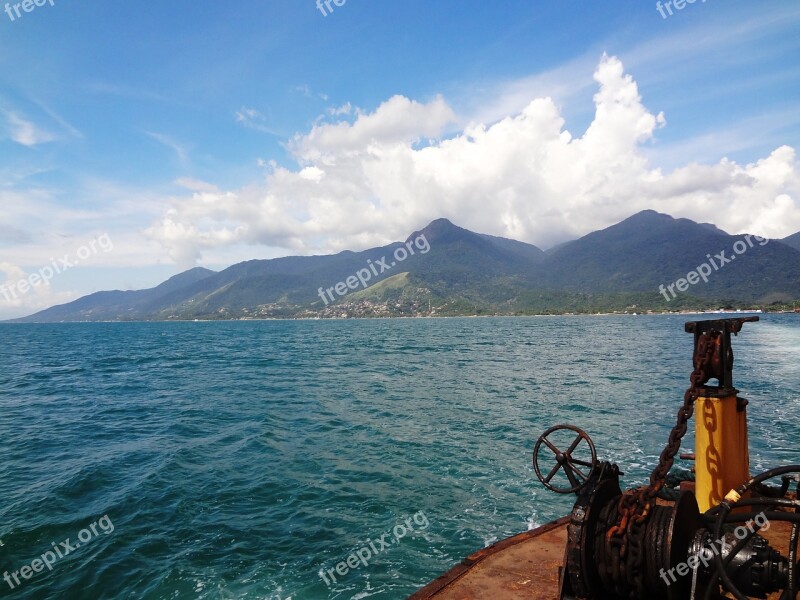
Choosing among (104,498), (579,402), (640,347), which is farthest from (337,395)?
(640,347)

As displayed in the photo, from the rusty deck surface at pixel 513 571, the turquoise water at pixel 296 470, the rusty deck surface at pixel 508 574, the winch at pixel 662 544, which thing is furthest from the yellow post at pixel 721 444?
the turquoise water at pixel 296 470

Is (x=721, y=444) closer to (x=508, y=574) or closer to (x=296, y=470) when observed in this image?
(x=508, y=574)

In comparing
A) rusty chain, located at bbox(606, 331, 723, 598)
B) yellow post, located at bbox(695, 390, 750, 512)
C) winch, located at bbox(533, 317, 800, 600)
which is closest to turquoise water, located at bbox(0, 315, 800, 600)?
winch, located at bbox(533, 317, 800, 600)

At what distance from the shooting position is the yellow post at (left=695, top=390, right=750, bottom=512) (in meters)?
6.50

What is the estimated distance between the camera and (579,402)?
27.2 m

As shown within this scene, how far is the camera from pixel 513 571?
22.2ft

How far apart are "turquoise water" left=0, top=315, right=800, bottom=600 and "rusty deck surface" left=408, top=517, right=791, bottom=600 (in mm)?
2818

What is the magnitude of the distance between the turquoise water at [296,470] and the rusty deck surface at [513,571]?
282 cm

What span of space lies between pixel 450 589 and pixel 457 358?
48.1m

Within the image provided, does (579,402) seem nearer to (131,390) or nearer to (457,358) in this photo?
(457,358)

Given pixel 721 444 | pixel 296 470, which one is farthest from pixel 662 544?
pixel 296 470

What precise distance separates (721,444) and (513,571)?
358 centimetres

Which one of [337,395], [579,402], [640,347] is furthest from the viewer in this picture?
[640,347]

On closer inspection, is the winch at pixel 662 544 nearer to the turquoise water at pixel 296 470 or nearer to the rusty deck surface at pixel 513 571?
the rusty deck surface at pixel 513 571
